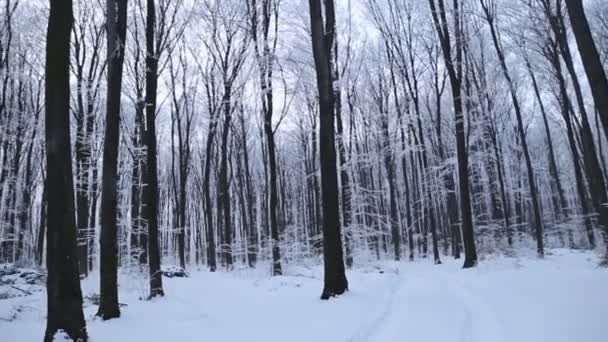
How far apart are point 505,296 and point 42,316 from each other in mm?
8840

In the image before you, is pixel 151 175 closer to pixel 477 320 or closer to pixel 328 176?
pixel 328 176

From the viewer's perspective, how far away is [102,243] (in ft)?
21.2

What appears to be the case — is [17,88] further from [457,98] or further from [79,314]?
[457,98]

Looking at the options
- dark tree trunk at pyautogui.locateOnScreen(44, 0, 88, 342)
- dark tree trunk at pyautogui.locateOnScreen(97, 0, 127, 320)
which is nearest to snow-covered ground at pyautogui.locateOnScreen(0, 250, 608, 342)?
dark tree trunk at pyautogui.locateOnScreen(97, 0, 127, 320)

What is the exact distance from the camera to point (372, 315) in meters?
5.88

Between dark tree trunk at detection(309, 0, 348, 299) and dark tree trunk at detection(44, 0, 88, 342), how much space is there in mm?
4580

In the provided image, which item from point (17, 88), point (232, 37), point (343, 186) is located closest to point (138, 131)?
point (232, 37)

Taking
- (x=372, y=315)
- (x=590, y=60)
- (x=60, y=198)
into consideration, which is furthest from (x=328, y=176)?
(x=590, y=60)

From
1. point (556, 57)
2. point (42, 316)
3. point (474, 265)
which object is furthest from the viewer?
point (556, 57)

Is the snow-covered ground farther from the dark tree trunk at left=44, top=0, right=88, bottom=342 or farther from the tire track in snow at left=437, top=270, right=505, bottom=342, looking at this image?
the dark tree trunk at left=44, top=0, right=88, bottom=342

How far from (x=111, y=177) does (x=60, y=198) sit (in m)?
2.14

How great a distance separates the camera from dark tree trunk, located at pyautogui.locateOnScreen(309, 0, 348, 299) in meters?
7.66

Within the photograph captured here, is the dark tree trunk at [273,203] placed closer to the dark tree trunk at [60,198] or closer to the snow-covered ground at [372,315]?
the snow-covered ground at [372,315]

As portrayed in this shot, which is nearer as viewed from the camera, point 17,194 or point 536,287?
point 536,287
